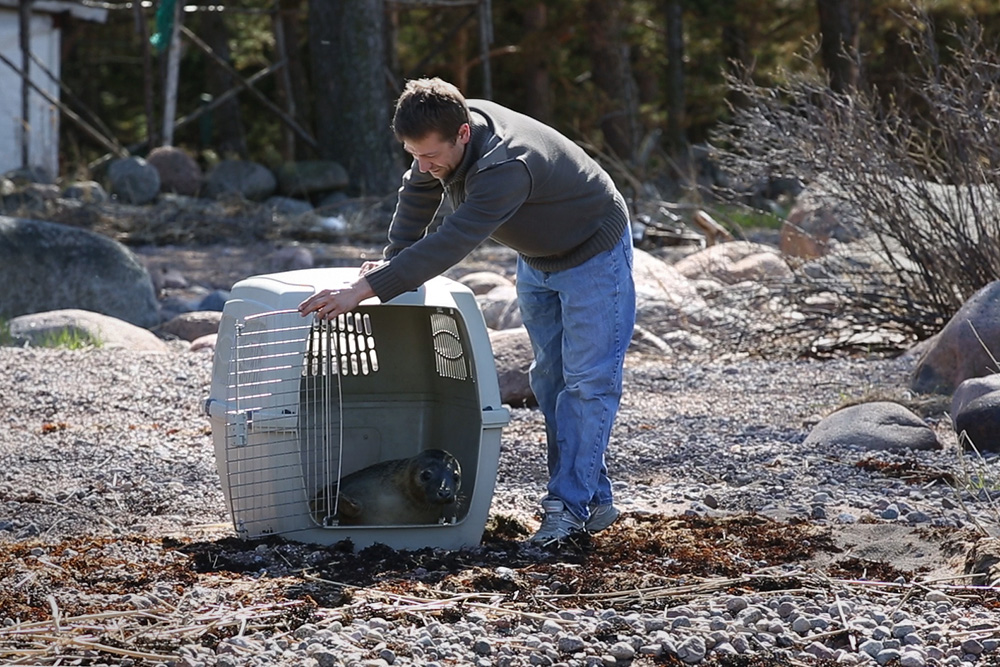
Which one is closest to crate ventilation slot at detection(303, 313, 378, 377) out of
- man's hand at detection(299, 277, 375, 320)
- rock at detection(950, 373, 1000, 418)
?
man's hand at detection(299, 277, 375, 320)

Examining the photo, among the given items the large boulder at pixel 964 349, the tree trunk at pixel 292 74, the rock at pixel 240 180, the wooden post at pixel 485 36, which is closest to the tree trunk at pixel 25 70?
the rock at pixel 240 180

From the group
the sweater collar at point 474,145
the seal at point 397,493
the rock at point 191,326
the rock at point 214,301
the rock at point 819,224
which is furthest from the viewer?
the rock at point 214,301

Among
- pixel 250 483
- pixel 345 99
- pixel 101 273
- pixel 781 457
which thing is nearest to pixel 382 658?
pixel 250 483

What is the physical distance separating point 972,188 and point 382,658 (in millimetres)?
6114

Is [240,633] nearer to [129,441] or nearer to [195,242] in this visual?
[129,441]

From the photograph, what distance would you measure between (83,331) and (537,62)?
14.2m

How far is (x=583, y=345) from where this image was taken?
4.54m

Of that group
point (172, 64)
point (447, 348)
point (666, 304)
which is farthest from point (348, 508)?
point (172, 64)

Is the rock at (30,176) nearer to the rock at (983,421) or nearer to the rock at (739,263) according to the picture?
the rock at (739,263)

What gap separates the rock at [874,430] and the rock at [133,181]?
11.5 m

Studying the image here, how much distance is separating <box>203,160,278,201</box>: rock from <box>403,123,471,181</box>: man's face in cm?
1311

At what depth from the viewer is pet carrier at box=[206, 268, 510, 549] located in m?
4.32

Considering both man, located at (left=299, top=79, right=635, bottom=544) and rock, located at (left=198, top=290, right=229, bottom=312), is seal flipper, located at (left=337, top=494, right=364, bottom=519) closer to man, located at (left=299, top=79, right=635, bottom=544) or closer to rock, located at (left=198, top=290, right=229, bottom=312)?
man, located at (left=299, top=79, right=635, bottom=544)

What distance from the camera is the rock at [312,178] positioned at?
56.3 feet
